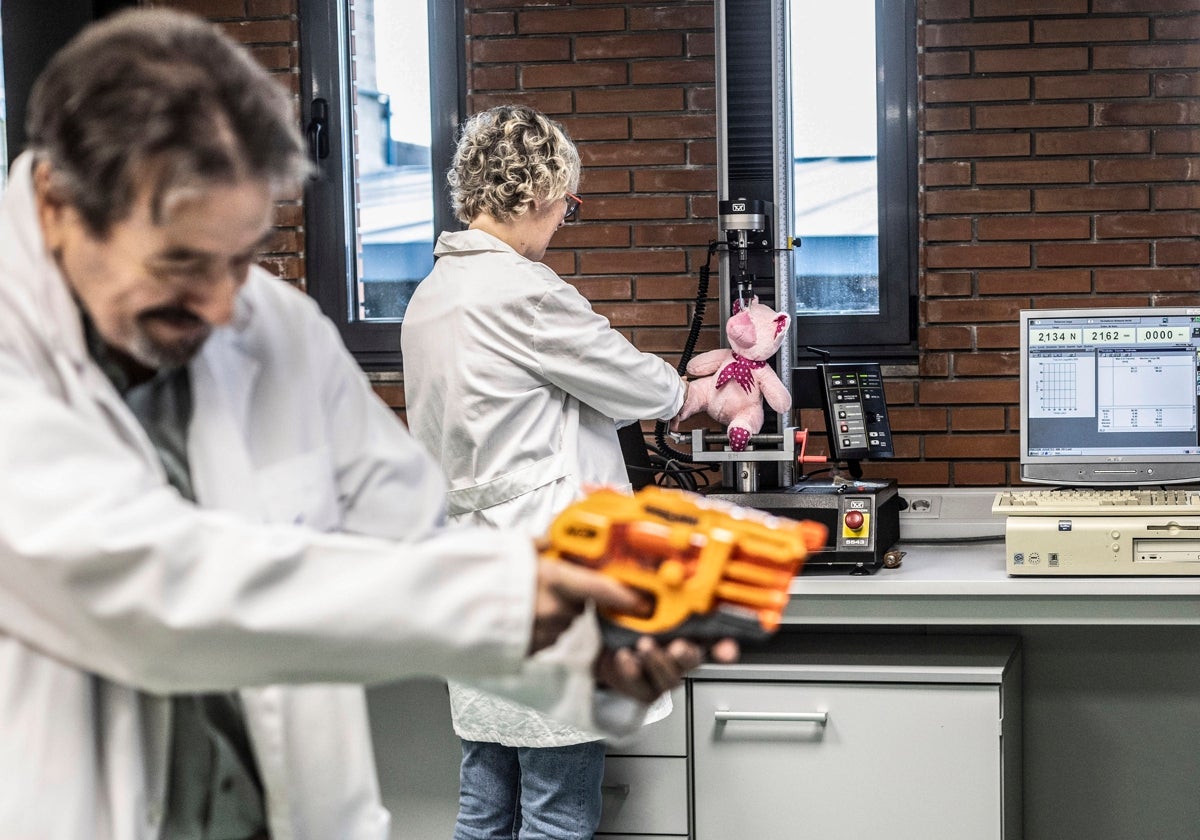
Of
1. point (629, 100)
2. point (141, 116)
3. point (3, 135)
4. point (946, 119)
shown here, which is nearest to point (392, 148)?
point (629, 100)

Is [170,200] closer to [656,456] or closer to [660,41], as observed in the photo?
[656,456]

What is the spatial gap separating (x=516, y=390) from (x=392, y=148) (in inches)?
53.3

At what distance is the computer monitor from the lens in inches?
97.3

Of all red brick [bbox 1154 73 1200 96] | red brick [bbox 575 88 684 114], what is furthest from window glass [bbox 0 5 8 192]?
red brick [bbox 1154 73 1200 96]

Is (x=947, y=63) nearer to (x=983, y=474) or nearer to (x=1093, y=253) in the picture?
(x=1093, y=253)

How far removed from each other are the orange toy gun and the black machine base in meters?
1.51

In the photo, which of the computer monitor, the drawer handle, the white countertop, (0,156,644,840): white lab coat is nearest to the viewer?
(0,156,644,840): white lab coat

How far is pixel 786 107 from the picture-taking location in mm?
2725

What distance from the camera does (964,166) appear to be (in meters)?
2.93

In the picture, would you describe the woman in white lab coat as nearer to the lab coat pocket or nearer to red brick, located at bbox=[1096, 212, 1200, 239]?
the lab coat pocket

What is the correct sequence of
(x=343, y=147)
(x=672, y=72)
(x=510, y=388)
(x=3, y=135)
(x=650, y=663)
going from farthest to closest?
(x=343, y=147)
(x=672, y=72)
(x=3, y=135)
(x=510, y=388)
(x=650, y=663)

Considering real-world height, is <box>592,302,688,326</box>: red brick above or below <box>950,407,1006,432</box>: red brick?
above

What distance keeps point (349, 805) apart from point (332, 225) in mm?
2408

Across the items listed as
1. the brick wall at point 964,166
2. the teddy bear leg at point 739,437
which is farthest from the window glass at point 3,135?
the teddy bear leg at point 739,437
